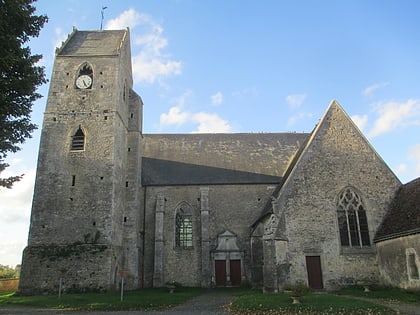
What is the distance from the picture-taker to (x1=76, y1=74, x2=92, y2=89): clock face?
25.7 metres

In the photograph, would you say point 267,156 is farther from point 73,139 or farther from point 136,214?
point 73,139

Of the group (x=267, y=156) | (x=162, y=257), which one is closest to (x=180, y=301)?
(x=162, y=257)

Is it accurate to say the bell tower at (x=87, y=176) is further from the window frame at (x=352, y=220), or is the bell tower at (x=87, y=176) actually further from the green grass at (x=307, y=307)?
the window frame at (x=352, y=220)

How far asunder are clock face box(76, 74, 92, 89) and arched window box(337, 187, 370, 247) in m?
18.3

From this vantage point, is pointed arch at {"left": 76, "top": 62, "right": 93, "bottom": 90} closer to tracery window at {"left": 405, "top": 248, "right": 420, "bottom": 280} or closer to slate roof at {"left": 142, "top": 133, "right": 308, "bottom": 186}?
slate roof at {"left": 142, "top": 133, "right": 308, "bottom": 186}

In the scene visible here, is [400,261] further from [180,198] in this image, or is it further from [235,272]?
[180,198]

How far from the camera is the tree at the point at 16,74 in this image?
11.7 metres

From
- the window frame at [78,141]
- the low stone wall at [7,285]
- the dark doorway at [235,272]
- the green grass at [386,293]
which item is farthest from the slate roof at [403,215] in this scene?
the low stone wall at [7,285]

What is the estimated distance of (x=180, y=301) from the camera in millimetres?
16609

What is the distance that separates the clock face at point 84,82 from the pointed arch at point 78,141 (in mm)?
3212

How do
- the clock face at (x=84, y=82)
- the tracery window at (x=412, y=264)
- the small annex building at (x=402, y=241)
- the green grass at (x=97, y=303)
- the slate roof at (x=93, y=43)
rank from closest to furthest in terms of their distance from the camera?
the green grass at (x=97, y=303) < the tracery window at (x=412, y=264) < the small annex building at (x=402, y=241) < the clock face at (x=84, y=82) < the slate roof at (x=93, y=43)

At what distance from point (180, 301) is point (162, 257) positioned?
28.5 ft

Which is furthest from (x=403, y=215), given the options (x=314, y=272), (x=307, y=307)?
(x=307, y=307)

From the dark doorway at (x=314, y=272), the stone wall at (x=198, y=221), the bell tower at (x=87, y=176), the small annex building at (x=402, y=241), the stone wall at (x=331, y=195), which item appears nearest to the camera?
the small annex building at (x=402, y=241)
